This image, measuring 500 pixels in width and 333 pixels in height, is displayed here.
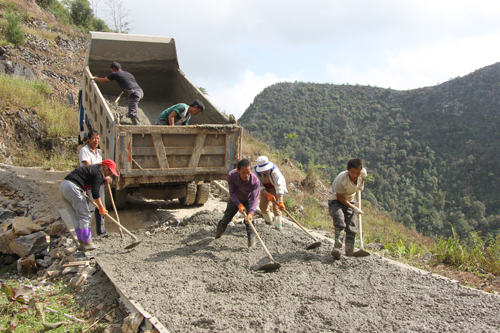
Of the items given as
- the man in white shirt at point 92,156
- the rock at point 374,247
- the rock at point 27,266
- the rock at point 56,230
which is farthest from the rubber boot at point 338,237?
the rock at point 56,230

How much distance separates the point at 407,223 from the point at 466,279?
19895mm

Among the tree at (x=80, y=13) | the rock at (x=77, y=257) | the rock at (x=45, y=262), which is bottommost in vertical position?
the rock at (x=45, y=262)

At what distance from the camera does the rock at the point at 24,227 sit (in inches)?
194

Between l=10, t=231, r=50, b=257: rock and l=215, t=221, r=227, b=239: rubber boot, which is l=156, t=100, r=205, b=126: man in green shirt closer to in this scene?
l=215, t=221, r=227, b=239: rubber boot

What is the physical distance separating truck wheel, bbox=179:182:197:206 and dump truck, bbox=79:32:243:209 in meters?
0.02

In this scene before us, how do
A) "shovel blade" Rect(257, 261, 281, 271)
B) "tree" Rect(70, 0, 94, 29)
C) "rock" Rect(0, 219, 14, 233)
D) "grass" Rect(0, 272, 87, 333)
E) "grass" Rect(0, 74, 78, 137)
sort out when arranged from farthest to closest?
"tree" Rect(70, 0, 94, 29) < "grass" Rect(0, 74, 78, 137) < "rock" Rect(0, 219, 14, 233) < "shovel blade" Rect(257, 261, 281, 271) < "grass" Rect(0, 272, 87, 333)

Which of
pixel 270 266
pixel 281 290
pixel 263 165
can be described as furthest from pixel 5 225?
pixel 281 290

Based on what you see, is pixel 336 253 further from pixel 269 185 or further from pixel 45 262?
pixel 45 262

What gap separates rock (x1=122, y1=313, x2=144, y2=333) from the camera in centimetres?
296

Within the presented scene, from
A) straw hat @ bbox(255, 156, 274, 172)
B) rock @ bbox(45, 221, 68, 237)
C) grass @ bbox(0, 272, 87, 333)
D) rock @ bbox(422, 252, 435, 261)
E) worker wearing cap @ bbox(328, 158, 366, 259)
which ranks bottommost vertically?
grass @ bbox(0, 272, 87, 333)

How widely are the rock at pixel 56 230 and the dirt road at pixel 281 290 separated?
0.89m

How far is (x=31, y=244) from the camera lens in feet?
15.8

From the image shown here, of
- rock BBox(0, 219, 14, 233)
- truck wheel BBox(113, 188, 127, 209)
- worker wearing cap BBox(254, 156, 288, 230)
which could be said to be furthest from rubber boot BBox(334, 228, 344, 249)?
rock BBox(0, 219, 14, 233)

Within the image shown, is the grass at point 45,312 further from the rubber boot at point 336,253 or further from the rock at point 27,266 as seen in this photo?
the rubber boot at point 336,253
